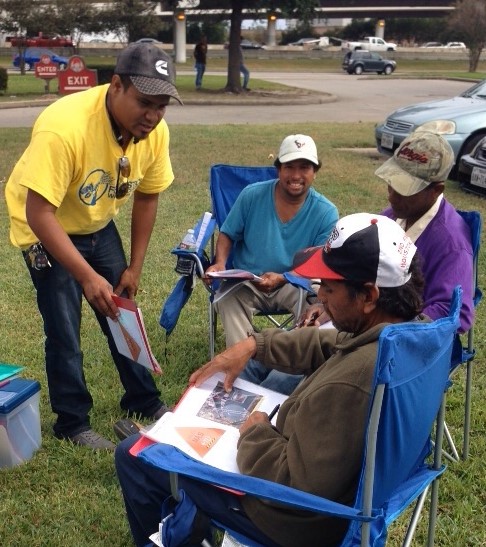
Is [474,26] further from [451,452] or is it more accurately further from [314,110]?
[451,452]

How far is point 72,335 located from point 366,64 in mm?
39266

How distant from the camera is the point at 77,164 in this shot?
9.29 ft

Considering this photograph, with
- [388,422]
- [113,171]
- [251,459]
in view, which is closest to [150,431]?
[251,459]

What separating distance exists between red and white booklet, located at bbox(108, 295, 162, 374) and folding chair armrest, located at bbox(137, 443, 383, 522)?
1.00m

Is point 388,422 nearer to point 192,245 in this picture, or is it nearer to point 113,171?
point 113,171

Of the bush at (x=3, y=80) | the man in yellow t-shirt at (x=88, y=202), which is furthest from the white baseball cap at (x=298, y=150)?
→ the bush at (x=3, y=80)

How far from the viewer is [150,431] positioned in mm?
2246

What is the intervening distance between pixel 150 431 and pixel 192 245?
2.02 m

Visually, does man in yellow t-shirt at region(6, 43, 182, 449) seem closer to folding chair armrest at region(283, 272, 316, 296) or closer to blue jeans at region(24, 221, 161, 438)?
blue jeans at region(24, 221, 161, 438)

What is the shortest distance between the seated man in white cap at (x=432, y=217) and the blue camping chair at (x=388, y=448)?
82 cm

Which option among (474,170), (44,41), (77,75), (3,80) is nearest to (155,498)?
(474,170)

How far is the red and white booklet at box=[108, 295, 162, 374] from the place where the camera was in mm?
2939

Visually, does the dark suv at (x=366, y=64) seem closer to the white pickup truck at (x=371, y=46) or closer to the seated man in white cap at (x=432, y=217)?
the white pickup truck at (x=371, y=46)

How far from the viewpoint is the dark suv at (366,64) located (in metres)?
39.9
